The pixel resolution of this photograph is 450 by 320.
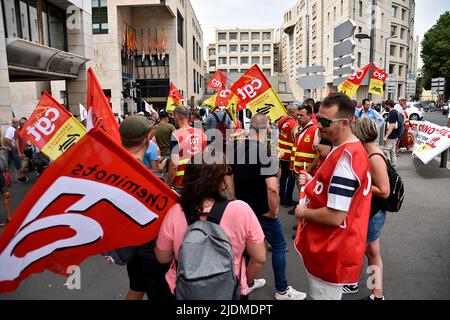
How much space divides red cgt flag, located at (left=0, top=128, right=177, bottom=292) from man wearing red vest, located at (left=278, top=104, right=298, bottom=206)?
187 inches

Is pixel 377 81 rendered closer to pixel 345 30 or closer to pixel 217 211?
pixel 345 30

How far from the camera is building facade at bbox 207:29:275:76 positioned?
353 ft

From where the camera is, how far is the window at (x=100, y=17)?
3549 cm

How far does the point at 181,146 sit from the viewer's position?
470 cm

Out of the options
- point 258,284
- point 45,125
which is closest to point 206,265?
point 258,284

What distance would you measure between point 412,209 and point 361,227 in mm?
4834

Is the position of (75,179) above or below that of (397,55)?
below

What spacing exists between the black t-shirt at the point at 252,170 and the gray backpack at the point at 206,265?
4.53ft

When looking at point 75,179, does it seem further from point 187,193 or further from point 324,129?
point 324,129

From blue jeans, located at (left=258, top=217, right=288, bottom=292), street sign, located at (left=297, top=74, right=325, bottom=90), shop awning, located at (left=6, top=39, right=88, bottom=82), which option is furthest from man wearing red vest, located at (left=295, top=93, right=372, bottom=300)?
shop awning, located at (left=6, top=39, right=88, bottom=82)

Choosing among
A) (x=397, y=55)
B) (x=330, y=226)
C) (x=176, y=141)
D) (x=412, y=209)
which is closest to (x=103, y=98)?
(x=176, y=141)

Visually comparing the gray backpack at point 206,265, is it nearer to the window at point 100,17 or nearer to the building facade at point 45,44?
the building facade at point 45,44

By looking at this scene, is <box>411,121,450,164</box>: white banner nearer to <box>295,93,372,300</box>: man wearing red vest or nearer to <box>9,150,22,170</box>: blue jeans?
<box>295,93,372,300</box>: man wearing red vest

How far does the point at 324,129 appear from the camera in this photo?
8.26 ft
